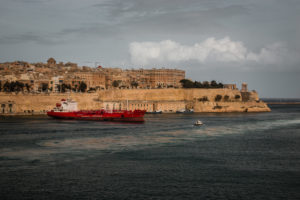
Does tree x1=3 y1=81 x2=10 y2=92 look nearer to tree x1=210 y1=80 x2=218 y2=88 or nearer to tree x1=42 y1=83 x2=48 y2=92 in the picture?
tree x1=42 y1=83 x2=48 y2=92

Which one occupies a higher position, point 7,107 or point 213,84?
point 213,84

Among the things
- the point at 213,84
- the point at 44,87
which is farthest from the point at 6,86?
the point at 213,84

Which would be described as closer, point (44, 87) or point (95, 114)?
point (95, 114)

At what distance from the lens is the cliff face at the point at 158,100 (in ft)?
233

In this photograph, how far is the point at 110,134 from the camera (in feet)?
128

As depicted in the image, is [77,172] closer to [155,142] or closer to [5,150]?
[5,150]

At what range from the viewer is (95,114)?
198ft

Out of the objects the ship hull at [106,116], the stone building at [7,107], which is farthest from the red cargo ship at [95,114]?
the stone building at [7,107]

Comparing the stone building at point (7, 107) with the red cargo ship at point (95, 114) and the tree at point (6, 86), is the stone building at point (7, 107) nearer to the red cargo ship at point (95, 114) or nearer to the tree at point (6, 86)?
the red cargo ship at point (95, 114)

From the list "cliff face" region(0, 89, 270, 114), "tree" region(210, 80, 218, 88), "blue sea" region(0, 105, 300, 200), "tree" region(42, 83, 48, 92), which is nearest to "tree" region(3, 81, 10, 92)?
"tree" region(42, 83, 48, 92)

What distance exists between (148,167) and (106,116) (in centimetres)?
3618

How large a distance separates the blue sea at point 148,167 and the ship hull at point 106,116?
1839cm

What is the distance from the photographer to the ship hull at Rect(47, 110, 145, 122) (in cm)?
5575

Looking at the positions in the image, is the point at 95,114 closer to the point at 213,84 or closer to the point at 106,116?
the point at 106,116
